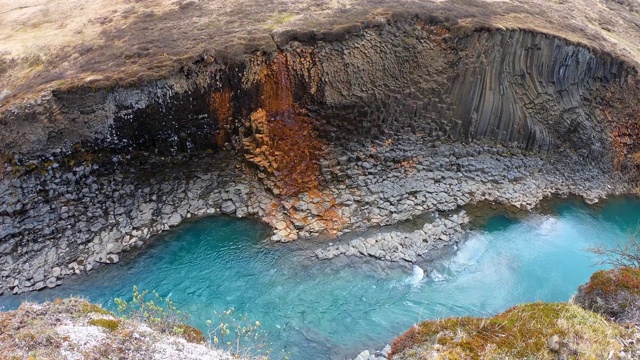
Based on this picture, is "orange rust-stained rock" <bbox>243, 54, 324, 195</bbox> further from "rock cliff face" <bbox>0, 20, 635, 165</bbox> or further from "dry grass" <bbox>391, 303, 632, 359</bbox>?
"dry grass" <bbox>391, 303, 632, 359</bbox>

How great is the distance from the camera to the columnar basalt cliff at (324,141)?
15.8 meters

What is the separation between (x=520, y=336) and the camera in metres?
8.27

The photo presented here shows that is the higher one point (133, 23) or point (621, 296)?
point (133, 23)

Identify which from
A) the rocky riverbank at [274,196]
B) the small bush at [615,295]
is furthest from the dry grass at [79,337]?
the small bush at [615,295]

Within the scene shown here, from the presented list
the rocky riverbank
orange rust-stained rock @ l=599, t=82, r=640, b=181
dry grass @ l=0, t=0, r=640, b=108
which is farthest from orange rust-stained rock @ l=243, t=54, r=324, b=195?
orange rust-stained rock @ l=599, t=82, r=640, b=181

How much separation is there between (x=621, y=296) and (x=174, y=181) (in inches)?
616

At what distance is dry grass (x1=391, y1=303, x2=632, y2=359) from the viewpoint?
7.91 meters

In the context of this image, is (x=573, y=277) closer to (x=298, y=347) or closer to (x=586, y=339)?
(x=586, y=339)

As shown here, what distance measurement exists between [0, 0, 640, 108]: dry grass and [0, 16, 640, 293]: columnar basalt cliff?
0.63 meters

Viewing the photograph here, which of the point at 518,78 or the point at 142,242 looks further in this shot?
the point at 518,78

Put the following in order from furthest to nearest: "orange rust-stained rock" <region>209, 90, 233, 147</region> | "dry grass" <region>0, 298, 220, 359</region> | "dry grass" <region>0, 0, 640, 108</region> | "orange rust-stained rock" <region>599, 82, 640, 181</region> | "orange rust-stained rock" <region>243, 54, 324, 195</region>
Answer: "orange rust-stained rock" <region>599, 82, 640, 181</region> → "orange rust-stained rock" <region>243, 54, 324, 195</region> → "orange rust-stained rock" <region>209, 90, 233, 147</region> → "dry grass" <region>0, 0, 640, 108</region> → "dry grass" <region>0, 298, 220, 359</region>

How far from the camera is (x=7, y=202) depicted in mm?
15250

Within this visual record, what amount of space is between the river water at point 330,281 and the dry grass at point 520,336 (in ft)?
14.5

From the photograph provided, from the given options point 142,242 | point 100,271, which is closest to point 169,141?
point 142,242
